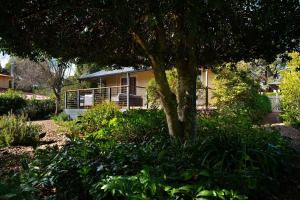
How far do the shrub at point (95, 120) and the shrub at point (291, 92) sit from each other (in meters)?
7.25

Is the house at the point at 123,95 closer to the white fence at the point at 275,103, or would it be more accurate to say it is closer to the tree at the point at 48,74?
the tree at the point at 48,74

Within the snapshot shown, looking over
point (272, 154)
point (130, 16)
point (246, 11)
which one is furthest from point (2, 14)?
point (272, 154)

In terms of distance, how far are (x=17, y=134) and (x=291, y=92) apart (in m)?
11.2

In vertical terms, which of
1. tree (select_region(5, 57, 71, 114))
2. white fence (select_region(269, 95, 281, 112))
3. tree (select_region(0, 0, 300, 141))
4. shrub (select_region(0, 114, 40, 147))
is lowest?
shrub (select_region(0, 114, 40, 147))

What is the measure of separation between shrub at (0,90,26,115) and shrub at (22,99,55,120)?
21.7 inches

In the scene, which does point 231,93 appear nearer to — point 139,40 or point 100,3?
point 139,40

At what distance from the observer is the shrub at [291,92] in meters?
15.6

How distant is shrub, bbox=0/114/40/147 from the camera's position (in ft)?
32.9

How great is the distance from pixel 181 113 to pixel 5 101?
22383mm

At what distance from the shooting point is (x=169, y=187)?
388 cm

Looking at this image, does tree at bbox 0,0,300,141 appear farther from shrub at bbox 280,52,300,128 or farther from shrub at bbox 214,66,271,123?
shrub at bbox 214,66,271,123

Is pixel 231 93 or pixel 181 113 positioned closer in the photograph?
pixel 181 113

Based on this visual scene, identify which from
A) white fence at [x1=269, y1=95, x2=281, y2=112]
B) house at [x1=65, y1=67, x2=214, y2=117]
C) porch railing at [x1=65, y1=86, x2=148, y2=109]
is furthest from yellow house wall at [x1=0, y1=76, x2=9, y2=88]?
white fence at [x1=269, y1=95, x2=281, y2=112]

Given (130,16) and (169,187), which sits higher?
(130,16)
